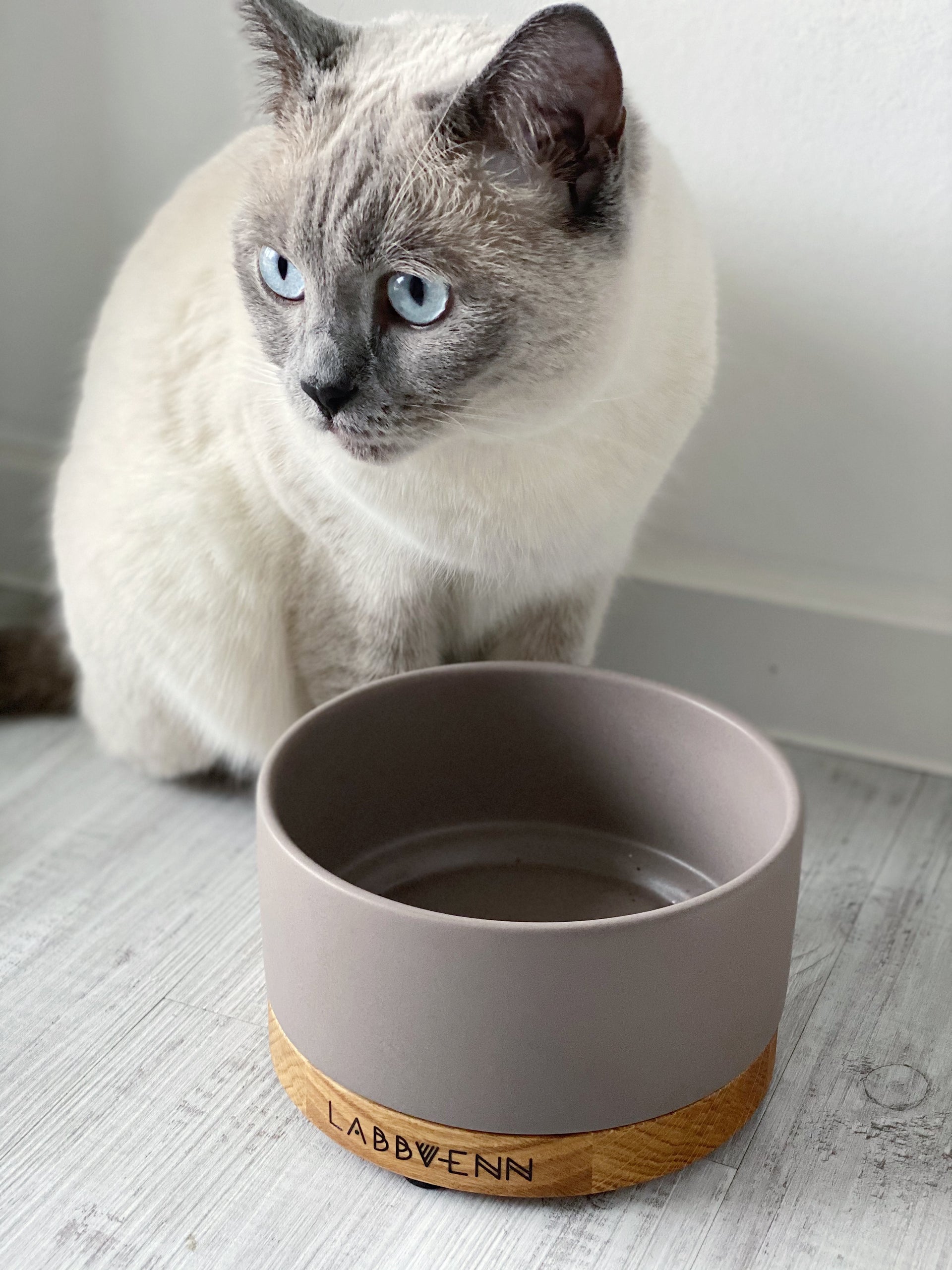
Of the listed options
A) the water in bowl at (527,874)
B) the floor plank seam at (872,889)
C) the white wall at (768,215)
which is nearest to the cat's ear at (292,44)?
the white wall at (768,215)

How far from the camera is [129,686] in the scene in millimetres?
1404

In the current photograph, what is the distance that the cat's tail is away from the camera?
1635mm

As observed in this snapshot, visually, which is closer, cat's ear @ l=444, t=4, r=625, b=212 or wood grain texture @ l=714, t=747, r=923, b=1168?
cat's ear @ l=444, t=4, r=625, b=212

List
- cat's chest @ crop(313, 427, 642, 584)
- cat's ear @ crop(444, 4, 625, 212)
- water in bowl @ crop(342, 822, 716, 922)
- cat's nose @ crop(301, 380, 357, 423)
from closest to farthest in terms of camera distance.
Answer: cat's ear @ crop(444, 4, 625, 212), cat's nose @ crop(301, 380, 357, 423), cat's chest @ crop(313, 427, 642, 584), water in bowl @ crop(342, 822, 716, 922)

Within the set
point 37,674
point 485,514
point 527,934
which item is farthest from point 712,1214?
point 37,674

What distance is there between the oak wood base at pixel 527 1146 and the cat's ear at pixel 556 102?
688 millimetres

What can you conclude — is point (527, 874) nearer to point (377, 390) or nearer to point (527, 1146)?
point (527, 1146)

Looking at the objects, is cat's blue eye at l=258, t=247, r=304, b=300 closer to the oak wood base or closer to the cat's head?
the cat's head

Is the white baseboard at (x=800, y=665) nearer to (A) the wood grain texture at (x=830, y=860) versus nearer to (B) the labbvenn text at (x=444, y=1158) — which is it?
(A) the wood grain texture at (x=830, y=860)

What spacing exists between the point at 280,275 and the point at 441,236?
168mm

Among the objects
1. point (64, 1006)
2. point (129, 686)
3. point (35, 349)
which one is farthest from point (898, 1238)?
point (35, 349)

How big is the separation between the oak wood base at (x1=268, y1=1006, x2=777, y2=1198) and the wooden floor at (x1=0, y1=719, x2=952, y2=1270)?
3 centimetres

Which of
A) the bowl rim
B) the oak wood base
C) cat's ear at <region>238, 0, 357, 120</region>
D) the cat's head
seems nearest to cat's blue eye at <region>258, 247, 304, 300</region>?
the cat's head

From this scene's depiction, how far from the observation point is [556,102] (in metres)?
0.90
